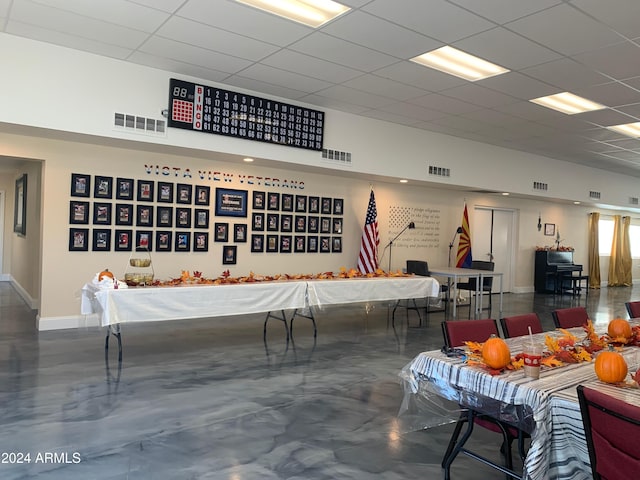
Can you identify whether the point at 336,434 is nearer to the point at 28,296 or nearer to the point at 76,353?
the point at 76,353

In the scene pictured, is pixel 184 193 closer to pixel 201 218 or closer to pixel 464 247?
pixel 201 218

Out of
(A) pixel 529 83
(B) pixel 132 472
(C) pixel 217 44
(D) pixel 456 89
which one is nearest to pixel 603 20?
(A) pixel 529 83

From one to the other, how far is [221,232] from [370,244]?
2594mm

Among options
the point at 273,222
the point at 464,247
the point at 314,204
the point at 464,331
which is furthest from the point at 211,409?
the point at 464,247

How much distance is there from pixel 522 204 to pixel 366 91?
274 inches

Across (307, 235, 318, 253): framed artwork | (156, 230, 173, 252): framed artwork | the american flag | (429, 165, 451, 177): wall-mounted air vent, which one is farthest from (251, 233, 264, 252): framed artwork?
(429, 165, 451, 177): wall-mounted air vent

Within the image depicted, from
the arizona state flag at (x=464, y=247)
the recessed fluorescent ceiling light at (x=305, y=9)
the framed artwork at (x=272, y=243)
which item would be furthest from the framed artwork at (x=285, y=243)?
the recessed fluorescent ceiling light at (x=305, y=9)

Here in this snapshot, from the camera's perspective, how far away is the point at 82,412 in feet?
10.6

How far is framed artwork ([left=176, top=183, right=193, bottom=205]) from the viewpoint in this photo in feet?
21.2

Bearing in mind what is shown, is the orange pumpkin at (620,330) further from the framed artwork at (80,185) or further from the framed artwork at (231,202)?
the framed artwork at (80,185)

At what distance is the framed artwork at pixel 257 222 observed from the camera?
23.5 ft

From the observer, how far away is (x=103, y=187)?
5.91 meters

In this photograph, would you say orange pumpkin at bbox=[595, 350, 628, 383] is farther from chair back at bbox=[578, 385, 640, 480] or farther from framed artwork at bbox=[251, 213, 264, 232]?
framed artwork at bbox=[251, 213, 264, 232]

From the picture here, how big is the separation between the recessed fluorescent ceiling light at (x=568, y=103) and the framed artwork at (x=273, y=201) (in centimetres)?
390
